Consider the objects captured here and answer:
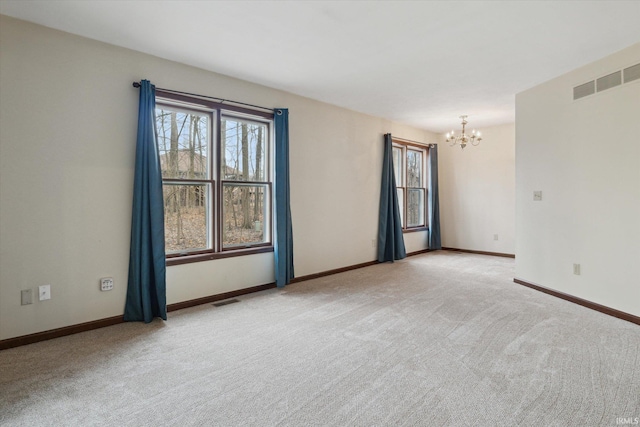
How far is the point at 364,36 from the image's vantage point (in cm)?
306

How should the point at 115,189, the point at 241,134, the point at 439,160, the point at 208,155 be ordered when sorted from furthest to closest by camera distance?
the point at 439,160 < the point at 241,134 < the point at 208,155 < the point at 115,189

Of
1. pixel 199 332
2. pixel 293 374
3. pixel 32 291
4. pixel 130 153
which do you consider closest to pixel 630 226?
pixel 293 374

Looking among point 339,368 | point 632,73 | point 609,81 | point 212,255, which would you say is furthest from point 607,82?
point 212,255

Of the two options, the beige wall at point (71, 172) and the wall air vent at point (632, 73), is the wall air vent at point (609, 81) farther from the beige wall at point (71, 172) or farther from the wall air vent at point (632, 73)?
the beige wall at point (71, 172)

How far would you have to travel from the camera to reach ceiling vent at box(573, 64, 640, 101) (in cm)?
324

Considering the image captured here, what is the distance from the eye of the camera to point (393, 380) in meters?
2.19

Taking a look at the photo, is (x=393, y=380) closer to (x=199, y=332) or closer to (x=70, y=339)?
(x=199, y=332)

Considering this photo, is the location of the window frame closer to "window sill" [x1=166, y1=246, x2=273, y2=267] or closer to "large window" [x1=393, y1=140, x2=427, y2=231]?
"large window" [x1=393, y1=140, x2=427, y2=231]

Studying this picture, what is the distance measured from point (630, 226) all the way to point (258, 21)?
13.3 ft

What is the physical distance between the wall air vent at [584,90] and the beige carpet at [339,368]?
2408 mm

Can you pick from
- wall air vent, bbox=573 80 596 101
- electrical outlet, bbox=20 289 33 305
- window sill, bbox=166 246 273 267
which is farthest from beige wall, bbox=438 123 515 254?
electrical outlet, bbox=20 289 33 305

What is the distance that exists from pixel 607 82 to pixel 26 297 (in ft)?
19.6

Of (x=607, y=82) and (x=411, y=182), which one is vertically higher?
(x=607, y=82)

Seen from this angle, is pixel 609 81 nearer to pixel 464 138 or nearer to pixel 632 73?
pixel 632 73
